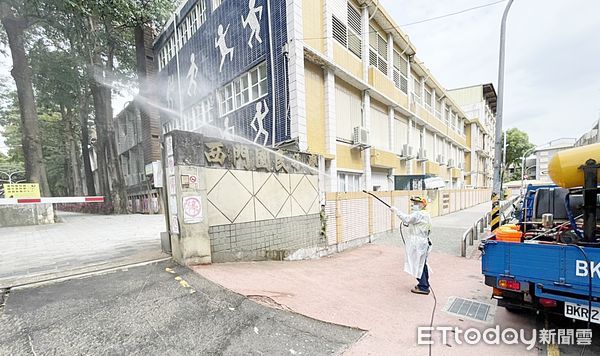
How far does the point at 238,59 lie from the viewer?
11578 millimetres

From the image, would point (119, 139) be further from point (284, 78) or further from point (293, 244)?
point (293, 244)

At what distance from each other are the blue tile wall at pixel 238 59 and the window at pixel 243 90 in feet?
0.83

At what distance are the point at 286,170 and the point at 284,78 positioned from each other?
4.41 metres

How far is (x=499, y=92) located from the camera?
7.59m

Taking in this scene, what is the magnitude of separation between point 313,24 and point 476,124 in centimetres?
2945

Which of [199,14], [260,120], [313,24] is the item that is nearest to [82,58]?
[199,14]

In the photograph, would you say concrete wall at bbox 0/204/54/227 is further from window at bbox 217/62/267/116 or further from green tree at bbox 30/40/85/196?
green tree at bbox 30/40/85/196

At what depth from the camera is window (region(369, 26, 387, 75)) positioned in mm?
13141

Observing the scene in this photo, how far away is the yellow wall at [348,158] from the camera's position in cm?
1109

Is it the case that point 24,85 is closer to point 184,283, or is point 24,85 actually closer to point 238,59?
point 238,59

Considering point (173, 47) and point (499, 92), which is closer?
point (499, 92)

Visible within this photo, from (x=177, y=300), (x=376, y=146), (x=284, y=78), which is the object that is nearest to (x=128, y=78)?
(x=284, y=78)

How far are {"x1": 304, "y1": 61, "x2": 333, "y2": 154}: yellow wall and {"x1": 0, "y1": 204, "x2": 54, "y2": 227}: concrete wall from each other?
13052 mm

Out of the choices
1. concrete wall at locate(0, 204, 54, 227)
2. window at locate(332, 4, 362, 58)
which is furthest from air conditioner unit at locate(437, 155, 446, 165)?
concrete wall at locate(0, 204, 54, 227)
